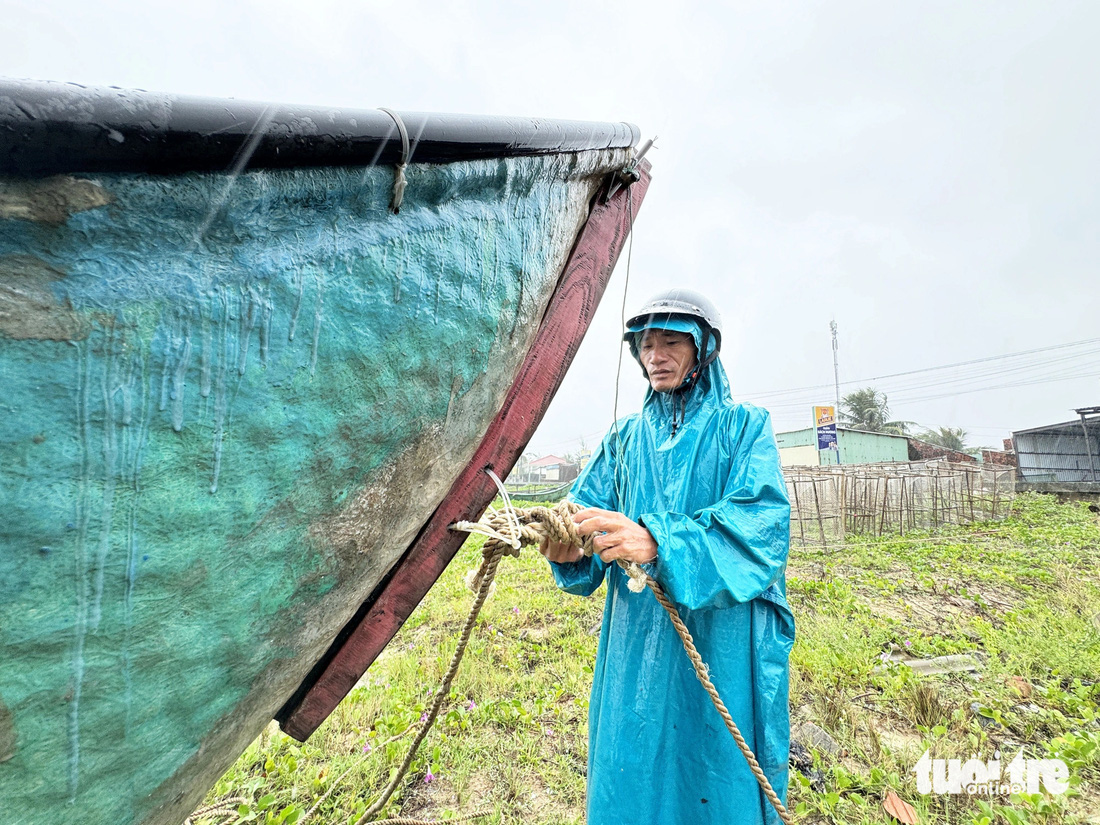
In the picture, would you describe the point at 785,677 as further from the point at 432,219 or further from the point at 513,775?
the point at 513,775

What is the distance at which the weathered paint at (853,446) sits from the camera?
27.1 meters

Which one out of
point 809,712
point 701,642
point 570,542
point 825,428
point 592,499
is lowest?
point 809,712

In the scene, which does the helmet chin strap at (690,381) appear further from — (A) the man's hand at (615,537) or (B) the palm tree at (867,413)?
(B) the palm tree at (867,413)

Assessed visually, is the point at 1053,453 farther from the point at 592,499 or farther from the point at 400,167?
the point at 400,167

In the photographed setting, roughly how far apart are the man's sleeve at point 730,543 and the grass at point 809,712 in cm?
178

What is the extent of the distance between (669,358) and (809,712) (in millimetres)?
2812

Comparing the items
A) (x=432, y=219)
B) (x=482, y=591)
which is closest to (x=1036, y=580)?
(x=482, y=591)

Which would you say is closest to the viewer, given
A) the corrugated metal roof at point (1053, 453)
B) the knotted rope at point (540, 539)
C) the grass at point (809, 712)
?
the knotted rope at point (540, 539)

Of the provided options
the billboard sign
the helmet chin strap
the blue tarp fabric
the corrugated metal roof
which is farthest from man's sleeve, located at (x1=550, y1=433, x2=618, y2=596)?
the corrugated metal roof

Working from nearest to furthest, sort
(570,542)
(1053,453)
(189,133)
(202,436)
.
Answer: (189,133) < (202,436) < (570,542) < (1053,453)

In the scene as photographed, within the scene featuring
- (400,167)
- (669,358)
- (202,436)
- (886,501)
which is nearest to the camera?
(202,436)

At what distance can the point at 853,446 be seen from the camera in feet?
89.8

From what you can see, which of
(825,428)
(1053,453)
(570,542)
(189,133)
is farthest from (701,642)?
(1053,453)

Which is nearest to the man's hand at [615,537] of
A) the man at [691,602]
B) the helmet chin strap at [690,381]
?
the man at [691,602]
